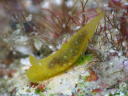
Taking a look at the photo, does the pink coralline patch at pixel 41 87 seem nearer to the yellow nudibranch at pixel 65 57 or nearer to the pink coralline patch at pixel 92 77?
the yellow nudibranch at pixel 65 57

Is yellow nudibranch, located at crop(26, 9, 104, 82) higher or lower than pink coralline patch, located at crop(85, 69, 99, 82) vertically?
higher

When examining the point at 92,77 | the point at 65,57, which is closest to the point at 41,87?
the point at 65,57

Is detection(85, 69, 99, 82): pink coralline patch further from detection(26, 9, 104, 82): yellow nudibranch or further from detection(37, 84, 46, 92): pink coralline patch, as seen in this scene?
detection(37, 84, 46, 92): pink coralline patch

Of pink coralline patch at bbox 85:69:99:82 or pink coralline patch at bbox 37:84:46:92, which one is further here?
pink coralline patch at bbox 37:84:46:92

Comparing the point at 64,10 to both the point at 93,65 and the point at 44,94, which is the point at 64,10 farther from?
the point at 44,94

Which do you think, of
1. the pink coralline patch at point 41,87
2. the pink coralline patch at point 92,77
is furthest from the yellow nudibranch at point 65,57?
the pink coralline patch at point 92,77

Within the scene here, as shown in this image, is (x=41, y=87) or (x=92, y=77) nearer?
(x=92, y=77)

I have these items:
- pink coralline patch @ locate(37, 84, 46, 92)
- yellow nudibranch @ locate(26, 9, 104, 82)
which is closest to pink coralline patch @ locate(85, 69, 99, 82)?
yellow nudibranch @ locate(26, 9, 104, 82)

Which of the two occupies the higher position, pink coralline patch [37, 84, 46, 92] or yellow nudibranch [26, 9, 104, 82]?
yellow nudibranch [26, 9, 104, 82]

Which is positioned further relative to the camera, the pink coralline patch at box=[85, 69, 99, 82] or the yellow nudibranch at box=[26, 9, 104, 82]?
the yellow nudibranch at box=[26, 9, 104, 82]

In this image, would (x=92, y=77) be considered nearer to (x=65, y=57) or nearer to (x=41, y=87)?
(x=65, y=57)
